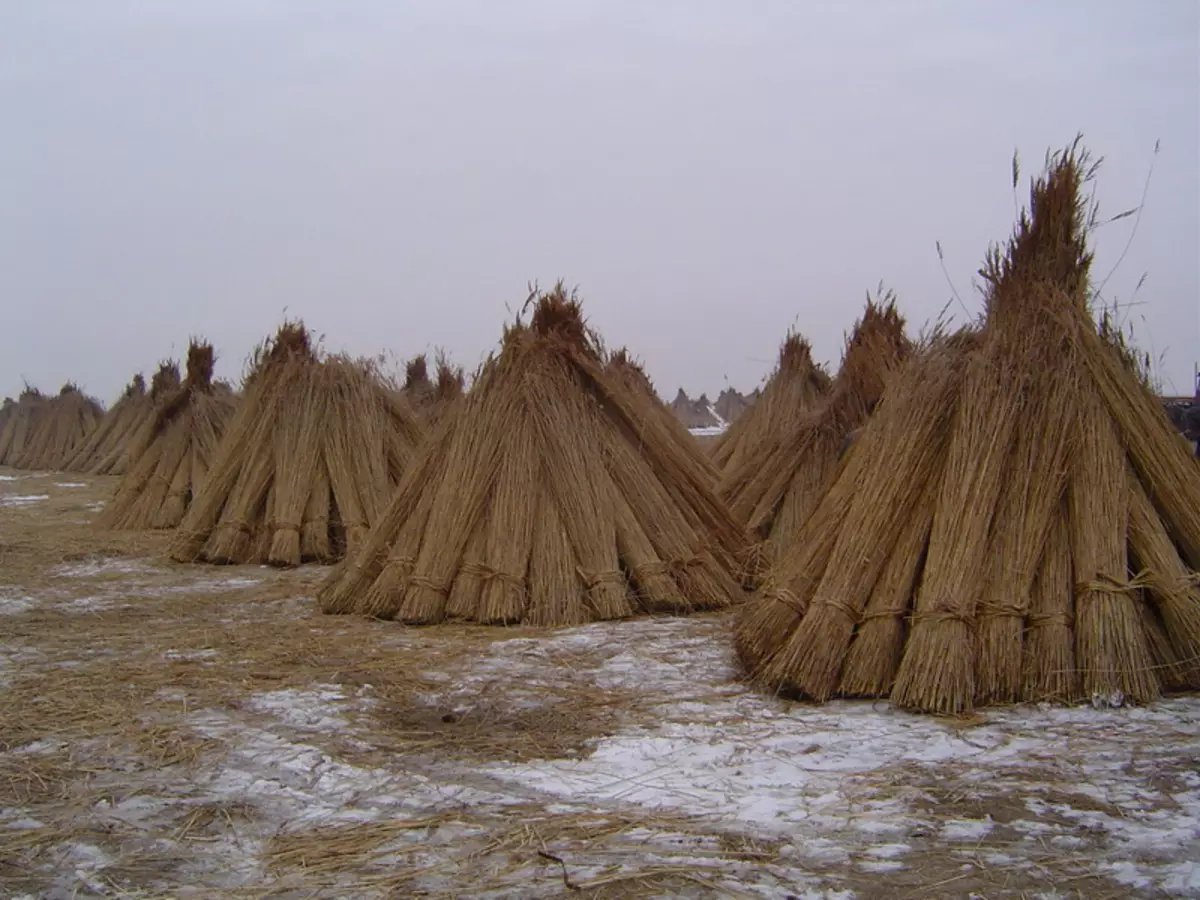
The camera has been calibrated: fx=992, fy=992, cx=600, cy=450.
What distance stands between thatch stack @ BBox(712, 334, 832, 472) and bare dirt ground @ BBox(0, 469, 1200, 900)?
586cm

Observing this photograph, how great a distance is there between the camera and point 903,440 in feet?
14.5

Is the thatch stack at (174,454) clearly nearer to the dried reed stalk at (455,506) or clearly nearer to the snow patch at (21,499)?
the snow patch at (21,499)

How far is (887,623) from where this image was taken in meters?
4.00

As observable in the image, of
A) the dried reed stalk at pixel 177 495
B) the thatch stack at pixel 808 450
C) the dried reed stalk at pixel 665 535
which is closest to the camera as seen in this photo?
the dried reed stalk at pixel 665 535

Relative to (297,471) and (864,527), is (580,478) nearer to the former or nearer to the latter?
(864,527)

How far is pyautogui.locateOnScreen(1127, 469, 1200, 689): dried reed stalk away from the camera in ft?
12.6

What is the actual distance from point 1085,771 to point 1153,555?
1.32 m

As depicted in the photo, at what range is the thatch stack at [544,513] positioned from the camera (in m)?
5.90

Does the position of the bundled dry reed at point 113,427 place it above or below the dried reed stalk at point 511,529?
above

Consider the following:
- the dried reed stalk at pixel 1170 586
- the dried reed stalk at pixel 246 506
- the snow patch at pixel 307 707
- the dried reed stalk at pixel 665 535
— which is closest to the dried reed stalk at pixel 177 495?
the dried reed stalk at pixel 246 506

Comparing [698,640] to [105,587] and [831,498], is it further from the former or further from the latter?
[105,587]

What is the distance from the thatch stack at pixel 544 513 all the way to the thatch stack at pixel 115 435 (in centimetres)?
1779

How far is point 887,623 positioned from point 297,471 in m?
6.19

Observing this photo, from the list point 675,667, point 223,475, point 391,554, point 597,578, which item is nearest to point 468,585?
point 391,554
